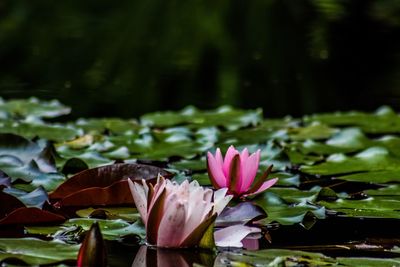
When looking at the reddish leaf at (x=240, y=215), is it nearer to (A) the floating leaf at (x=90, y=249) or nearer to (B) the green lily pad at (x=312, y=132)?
(A) the floating leaf at (x=90, y=249)

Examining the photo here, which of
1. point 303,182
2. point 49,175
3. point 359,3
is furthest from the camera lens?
point 359,3

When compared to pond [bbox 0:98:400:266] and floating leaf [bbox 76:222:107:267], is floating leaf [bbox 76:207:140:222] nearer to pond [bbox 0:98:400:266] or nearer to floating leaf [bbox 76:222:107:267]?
pond [bbox 0:98:400:266]

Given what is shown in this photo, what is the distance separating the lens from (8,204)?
64.8 inches

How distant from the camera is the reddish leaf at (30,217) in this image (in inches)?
61.7

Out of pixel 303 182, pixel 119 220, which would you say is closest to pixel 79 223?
pixel 119 220

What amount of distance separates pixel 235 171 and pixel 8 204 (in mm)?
488

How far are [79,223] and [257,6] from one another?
7.35 metres

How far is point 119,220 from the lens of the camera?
5.32 feet

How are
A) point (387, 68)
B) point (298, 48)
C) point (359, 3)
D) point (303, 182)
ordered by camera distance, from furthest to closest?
1. point (359, 3)
2. point (298, 48)
3. point (387, 68)
4. point (303, 182)

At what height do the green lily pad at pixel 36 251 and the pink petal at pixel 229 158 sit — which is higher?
the pink petal at pixel 229 158

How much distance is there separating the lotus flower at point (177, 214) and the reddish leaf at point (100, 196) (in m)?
0.32

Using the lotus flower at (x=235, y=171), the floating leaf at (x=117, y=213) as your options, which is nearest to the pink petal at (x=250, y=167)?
the lotus flower at (x=235, y=171)

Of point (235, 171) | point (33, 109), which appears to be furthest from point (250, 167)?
point (33, 109)

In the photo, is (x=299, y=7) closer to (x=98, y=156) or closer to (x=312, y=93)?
(x=312, y=93)
